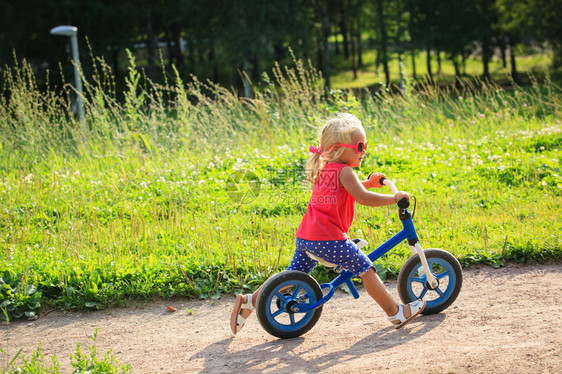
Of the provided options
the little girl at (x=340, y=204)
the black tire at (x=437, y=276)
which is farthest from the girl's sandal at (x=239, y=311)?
the black tire at (x=437, y=276)

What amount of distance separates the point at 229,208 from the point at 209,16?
21.8 m

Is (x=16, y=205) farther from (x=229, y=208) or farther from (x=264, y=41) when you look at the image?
(x=264, y=41)

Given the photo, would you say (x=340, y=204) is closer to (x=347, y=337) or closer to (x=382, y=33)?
(x=347, y=337)

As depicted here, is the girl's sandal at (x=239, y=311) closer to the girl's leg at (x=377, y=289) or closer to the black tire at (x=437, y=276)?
the girl's leg at (x=377, y=289)

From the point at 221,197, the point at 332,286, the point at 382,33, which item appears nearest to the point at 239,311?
the point at 332,286

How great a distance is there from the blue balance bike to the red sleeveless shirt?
7.4 inches

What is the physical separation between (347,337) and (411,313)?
45cm

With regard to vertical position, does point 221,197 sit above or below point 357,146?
below

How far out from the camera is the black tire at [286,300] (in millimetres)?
3615

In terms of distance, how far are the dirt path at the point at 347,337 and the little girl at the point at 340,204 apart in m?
0.28

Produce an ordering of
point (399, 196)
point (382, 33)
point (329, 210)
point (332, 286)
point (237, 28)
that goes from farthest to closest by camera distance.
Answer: point (382, 33) → point (237, 28) → point (332, 286) → point (329, 210) → point (399, 196)

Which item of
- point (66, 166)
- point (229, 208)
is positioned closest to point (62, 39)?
point (66, 166)

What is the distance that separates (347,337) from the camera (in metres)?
3.79

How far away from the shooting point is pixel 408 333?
3.75 meters
